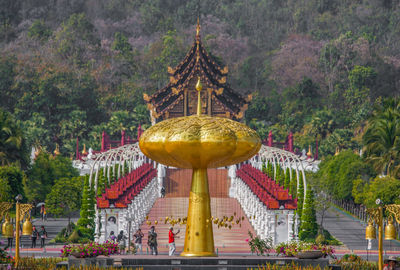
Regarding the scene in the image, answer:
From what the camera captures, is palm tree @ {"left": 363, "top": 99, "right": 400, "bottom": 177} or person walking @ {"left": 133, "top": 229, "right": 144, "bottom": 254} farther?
palm tree @ {"left": 363, "top": 99, "right": 400, "bottom": 177}

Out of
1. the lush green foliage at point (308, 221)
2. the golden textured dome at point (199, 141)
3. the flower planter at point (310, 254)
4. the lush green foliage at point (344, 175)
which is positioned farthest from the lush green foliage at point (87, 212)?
the lush green foliage at point (344, 175)

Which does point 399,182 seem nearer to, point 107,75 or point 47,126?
point 47,126

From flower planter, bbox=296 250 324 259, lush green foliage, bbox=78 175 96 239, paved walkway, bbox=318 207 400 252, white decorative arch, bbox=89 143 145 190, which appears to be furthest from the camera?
paved walkway, bbox=318 207 400 252

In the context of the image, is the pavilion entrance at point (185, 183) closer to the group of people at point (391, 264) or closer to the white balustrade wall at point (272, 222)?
the white balustrade wall at point (272, 222)

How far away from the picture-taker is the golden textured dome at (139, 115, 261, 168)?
34250mm

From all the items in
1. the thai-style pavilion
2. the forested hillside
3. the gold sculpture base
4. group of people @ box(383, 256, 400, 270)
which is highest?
the forested hillside

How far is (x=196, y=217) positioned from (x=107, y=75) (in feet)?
355

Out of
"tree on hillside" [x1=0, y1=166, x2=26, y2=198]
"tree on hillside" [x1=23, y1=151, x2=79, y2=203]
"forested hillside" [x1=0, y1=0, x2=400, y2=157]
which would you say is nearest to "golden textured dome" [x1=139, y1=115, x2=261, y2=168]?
"tree on hillside" [x1=0, y1=166, x2=26, y2=198]

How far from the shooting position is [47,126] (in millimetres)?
116125

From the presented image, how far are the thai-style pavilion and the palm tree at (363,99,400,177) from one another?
2497cm

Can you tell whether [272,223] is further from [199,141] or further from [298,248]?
[199,141]

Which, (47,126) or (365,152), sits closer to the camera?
(365,152)

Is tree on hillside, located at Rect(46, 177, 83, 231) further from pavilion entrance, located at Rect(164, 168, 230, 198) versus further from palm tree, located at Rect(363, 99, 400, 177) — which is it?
palm tree, located at Rect(363, 99, 400, 177)

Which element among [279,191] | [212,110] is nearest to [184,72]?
[212,110]
